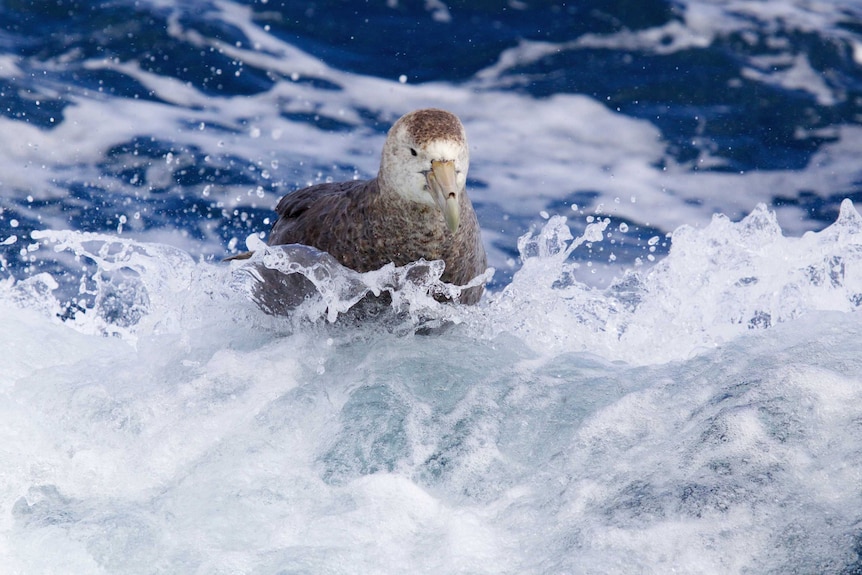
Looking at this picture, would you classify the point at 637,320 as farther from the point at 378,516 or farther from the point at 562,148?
the point at 562,148

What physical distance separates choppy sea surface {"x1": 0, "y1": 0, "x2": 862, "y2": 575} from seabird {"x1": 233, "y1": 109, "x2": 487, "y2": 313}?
0.14 meters

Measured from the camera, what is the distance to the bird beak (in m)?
3.79

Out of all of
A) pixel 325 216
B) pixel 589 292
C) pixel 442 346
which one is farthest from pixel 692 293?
pixel 325 216

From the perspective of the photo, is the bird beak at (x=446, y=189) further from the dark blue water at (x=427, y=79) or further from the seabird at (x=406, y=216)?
the dark blue water at (x=427, y=79)

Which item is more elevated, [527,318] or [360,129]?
[527,318]

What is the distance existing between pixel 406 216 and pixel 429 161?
36 centimetres

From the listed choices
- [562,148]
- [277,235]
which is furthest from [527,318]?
[562,148]

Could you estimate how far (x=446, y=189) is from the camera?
3.86 metres

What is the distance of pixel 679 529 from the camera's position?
101 inches

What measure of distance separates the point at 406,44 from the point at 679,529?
26.6ft

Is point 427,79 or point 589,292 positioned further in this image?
point 427,79

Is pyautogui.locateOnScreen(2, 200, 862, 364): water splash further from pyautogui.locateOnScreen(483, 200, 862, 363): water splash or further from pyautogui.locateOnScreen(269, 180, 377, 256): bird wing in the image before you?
pyautogui.locateOnScreen(269, 180, 377, 256): bird wing

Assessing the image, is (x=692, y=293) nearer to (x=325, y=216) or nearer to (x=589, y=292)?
(x=589, y=292)

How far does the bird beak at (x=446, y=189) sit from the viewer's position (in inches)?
149
